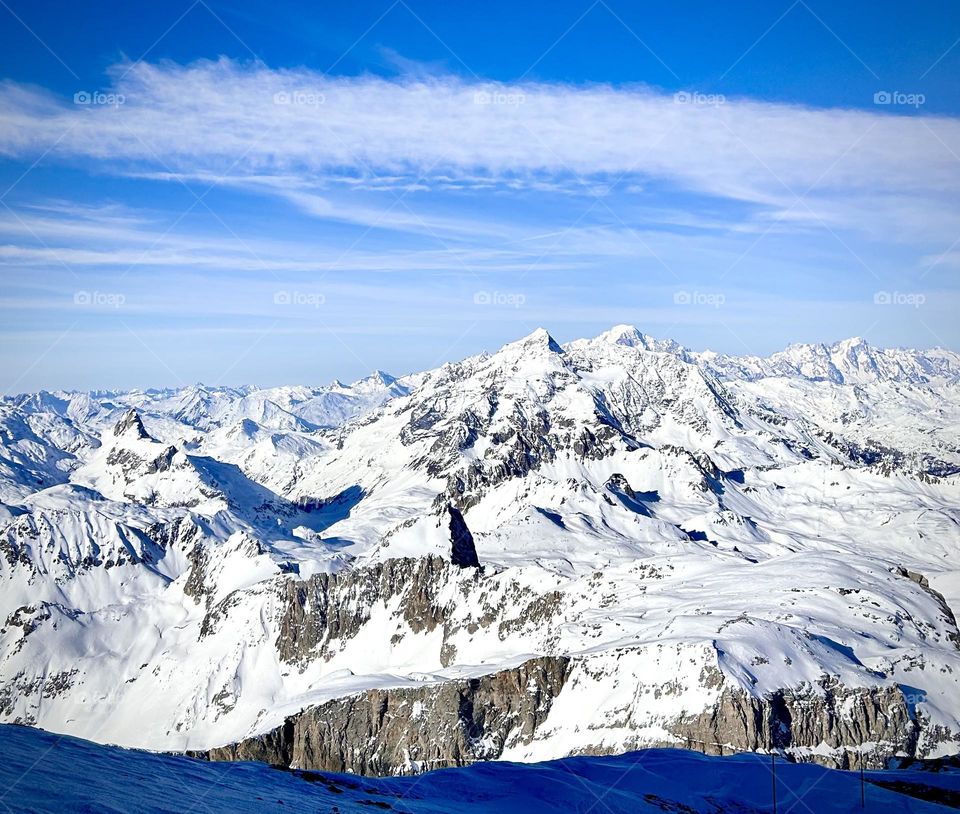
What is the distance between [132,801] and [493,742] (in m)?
117

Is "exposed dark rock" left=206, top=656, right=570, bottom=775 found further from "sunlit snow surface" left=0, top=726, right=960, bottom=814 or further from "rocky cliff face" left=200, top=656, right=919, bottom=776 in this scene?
"sunlit snow surface" left=0, top=726, right=960, bottom=814

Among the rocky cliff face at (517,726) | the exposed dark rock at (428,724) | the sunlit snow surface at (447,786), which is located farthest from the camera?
the exposed dark rock at (428,724)

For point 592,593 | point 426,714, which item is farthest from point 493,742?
point 592,593

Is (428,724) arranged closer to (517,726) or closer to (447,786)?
(517,726)

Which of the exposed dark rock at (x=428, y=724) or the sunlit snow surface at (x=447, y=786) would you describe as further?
the exposed dark rock at (x=428, y=724)

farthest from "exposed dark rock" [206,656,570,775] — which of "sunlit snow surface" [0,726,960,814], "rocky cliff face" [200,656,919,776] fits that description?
"sunlit snow surface" [0,726,960,814]

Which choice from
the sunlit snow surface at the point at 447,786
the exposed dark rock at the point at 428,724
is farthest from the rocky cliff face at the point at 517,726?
the sunlit snow surface at the point at 447,786

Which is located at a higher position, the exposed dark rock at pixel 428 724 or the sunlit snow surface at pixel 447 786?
the sunlit snow surface at pixel 447 786

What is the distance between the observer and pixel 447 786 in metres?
44.9

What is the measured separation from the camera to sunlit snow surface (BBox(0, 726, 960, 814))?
31.8m

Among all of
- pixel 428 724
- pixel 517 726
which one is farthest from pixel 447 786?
pixel 428 724

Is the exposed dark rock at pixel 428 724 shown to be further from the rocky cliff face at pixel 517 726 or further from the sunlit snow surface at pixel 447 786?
the sunlit snow surface at pixel 447 786

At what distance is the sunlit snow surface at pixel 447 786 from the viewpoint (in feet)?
104

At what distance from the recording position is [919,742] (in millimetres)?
119562
